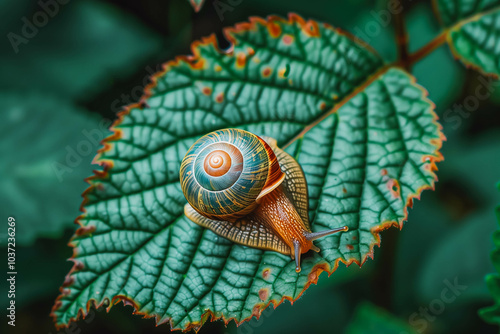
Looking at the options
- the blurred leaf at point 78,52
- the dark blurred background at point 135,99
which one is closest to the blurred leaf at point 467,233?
the dark blurred background at point 135,99

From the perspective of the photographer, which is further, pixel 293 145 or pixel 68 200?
pixel 68 200

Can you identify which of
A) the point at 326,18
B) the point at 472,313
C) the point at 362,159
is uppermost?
the point at 326,18

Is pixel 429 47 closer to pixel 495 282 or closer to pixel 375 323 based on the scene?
pixel 495 282

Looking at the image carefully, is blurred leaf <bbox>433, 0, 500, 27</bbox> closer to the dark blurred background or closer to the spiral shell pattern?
the dark blurred background

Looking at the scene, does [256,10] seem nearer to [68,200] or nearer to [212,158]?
[212,158]

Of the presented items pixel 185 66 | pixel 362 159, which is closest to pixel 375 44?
pixel 362 159

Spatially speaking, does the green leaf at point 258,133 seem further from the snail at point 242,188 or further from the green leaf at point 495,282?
the green leaf at point 495,282
